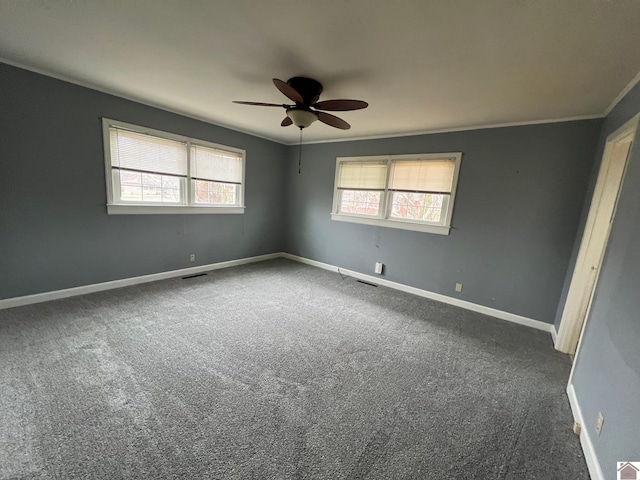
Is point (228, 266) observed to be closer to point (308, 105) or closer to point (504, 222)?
point (308, 105)

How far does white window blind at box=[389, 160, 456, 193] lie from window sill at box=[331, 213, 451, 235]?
54 centimetres

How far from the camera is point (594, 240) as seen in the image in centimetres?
242

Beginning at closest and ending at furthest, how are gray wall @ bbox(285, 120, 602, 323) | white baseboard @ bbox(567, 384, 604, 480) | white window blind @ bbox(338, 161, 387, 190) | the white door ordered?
1. white baseboard @ bbox(567, 384, 604, 480)
2. the white door
3. gray wall @ bbox(285, 120, 602, 323)
4. white window blind @ bbox(338, 161, 387, 190)

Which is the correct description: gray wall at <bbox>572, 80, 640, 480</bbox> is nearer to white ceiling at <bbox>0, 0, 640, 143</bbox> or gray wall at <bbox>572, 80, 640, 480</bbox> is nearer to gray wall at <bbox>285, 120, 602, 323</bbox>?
white ceiling at <bbox>0, 0, 640, 143</bbox>

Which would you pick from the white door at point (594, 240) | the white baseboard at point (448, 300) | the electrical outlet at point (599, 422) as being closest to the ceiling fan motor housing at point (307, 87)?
the white door at point (594, 240)

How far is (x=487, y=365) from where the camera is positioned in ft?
7.68

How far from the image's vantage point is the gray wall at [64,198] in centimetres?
262

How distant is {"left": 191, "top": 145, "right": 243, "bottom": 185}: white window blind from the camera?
13.5 feet

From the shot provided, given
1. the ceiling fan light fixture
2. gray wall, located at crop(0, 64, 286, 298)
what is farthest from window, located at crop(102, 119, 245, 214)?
the ceiling fan light fixture

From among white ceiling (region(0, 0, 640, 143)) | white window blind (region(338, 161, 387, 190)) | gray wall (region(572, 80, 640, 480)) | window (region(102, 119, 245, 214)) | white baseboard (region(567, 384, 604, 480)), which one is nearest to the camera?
gray wall (region(572, 80, 640, 480))

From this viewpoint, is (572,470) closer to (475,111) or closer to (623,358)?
(623,358)

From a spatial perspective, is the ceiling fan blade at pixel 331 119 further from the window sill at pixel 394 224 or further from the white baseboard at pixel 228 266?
the white baseboard at pixel 228 266

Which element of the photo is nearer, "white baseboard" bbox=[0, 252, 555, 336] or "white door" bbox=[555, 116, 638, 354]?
"white door" bbox=[555, 116, 638, 354]

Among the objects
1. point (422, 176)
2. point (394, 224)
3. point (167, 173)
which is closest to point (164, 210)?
point (167, 173)
